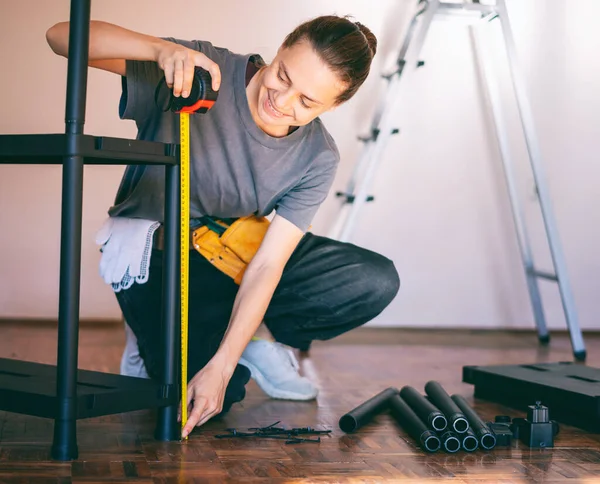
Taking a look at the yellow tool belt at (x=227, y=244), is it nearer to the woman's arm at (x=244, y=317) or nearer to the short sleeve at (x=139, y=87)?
the woman's arm at (x=244, y=317)

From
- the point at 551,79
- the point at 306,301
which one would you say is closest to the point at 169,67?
the point at 306,301

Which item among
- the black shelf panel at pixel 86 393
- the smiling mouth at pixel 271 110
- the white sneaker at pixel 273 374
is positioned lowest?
the white sneaker at pixel 273 374

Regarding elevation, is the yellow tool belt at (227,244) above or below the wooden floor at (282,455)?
above

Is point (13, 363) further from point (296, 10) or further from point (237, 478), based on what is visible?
point (296, 10)

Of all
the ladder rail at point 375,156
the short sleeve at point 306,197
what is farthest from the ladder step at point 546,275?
the short sleeve at point 306,197

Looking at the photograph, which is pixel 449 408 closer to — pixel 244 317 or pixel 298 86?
pixel 244 317

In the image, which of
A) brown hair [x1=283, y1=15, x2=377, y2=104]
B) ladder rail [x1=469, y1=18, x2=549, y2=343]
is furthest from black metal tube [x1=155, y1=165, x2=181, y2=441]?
ladder rail [x1=469, y1=18, x2=549, y2=343]

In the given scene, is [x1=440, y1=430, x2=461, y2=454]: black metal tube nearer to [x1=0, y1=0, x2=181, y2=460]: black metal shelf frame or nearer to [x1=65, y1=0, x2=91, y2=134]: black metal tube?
[x1=0, y1=0, x2=181, y2=460]: black metal shelf frame

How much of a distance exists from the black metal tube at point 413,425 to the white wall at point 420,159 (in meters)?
1.90

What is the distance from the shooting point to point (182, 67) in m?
1.57

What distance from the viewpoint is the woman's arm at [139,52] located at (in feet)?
5.16

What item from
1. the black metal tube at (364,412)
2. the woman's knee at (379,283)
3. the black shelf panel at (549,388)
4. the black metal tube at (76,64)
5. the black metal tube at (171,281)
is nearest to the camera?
the black metal tube at (76,64)

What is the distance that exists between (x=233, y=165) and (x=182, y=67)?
56 centimetres

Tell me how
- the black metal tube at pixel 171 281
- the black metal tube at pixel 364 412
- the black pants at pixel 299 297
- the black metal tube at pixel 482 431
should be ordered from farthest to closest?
the black pants at pixel 299 297 < the black metal tube at pixel 364 412 < the black metal tube at pixel 482 431 < the black metal tube at pixel 171 281
